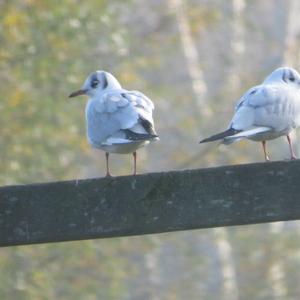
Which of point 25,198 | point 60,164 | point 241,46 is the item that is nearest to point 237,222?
→ point 25,198

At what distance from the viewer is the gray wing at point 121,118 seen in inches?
249

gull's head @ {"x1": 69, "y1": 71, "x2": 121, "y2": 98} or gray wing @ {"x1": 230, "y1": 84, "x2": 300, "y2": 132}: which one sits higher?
gull's head @ {"x1": 69, "y1": 71, "x2": 121, "y2": 98}

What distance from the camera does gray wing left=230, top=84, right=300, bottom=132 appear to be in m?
6.34

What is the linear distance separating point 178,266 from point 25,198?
53.1 ft

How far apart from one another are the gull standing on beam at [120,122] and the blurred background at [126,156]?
6.05 meters

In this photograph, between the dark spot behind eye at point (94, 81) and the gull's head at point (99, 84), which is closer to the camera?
the gull's head at point (99, 84)

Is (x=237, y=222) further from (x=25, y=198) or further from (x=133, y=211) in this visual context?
(x=25, y=198)

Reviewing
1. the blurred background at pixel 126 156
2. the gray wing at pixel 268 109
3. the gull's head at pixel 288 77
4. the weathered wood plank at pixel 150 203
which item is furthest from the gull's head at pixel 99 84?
the blurred background at pixel 126 156

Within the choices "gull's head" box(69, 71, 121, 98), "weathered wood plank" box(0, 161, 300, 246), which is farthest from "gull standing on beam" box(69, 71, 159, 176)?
"weathered wood plank" box(0, 161, 300, 246)

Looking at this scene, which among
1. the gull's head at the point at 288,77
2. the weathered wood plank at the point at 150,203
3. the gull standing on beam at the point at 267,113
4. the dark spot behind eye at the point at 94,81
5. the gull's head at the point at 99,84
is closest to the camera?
the weathered wood plank at the point at 150,203

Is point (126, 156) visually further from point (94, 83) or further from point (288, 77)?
point (288, 77)

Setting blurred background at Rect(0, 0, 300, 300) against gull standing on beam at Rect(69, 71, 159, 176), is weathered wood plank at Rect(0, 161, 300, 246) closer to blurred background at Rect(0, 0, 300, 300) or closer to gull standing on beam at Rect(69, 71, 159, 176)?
gull standing on beam at Rect(69, 71, 159, 176)

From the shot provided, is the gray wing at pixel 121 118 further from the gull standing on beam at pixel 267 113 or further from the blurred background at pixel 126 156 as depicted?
the blurred background at pixel 126 156

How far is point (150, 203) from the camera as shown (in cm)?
470
